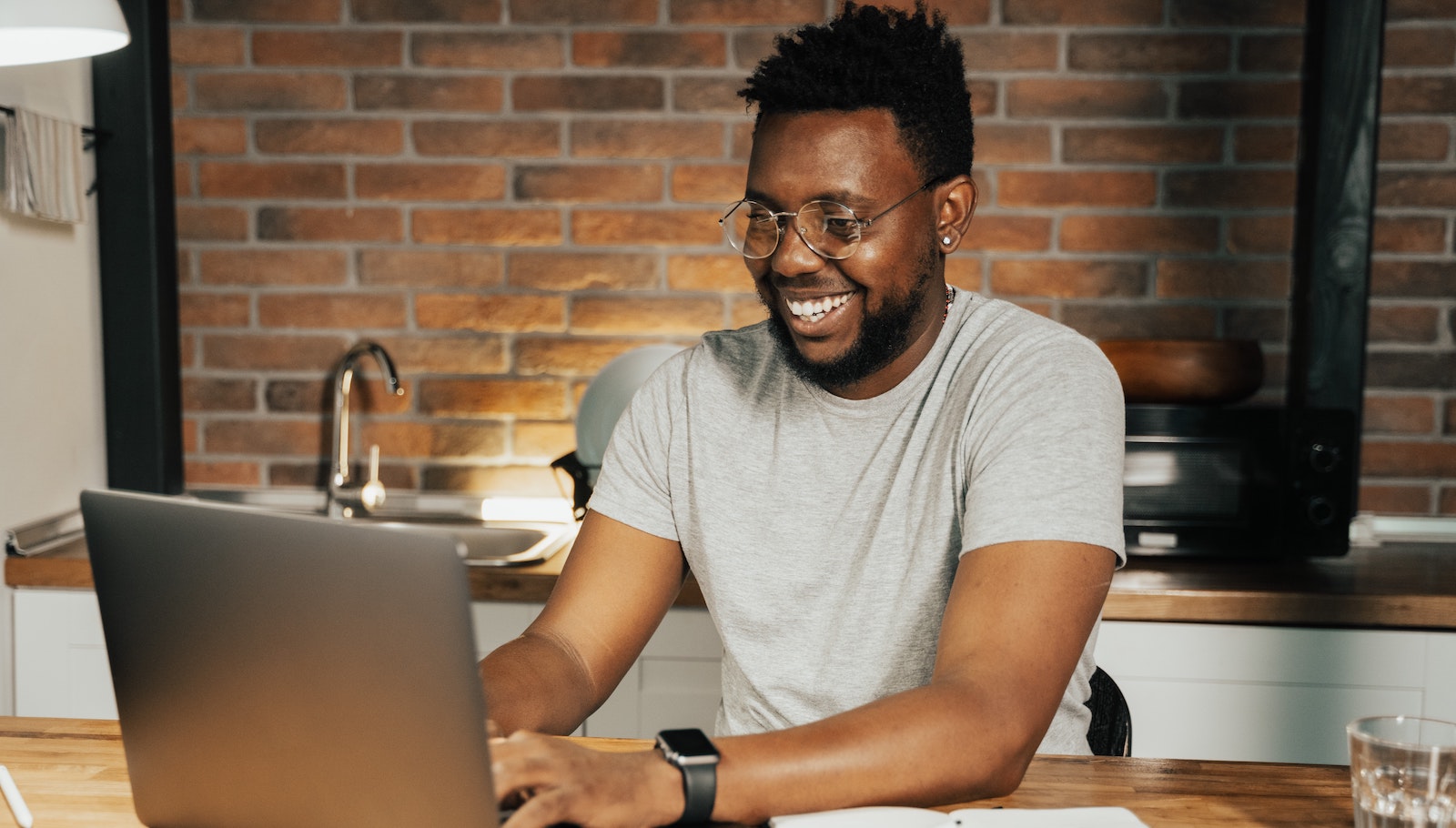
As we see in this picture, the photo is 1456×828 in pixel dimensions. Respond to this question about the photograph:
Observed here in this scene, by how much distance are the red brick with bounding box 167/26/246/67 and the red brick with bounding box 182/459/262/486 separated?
84 centimetres

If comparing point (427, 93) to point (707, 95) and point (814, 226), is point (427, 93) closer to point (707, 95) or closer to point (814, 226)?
point (707, 95)

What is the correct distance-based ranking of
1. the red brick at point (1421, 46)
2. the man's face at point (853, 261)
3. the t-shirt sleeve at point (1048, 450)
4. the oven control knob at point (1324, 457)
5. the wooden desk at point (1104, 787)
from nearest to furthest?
1. the wooden desk at point (1104, 787)
2. the t-shirt sleeve at point (1048, 450)
3. the man's face at point (853, 261)
4. the oven control knob at point (1324, 457)
5. the red brick at point (1421, 46)

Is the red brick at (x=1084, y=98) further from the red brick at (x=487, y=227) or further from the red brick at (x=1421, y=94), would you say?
the red brick at (x=487, y=227)

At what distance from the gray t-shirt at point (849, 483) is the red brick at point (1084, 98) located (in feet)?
3.40

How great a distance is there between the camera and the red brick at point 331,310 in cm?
243

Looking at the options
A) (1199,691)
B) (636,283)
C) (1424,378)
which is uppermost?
(636,283)

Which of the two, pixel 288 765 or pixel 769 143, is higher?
pixel 769 143

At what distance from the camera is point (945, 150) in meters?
1.33

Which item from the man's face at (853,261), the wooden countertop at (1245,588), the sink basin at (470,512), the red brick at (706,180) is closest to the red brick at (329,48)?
the red brick at (706,180)

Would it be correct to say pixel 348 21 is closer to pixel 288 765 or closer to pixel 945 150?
pixel 945 150

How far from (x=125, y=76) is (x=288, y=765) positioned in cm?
193

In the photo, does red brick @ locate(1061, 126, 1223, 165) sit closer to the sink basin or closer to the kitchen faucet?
the sink basin

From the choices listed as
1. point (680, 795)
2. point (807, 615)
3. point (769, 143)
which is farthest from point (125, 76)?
point (680, 795)

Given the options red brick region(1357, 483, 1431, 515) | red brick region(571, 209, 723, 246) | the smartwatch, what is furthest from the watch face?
red brick region(1357, 483, 1431, 515)
